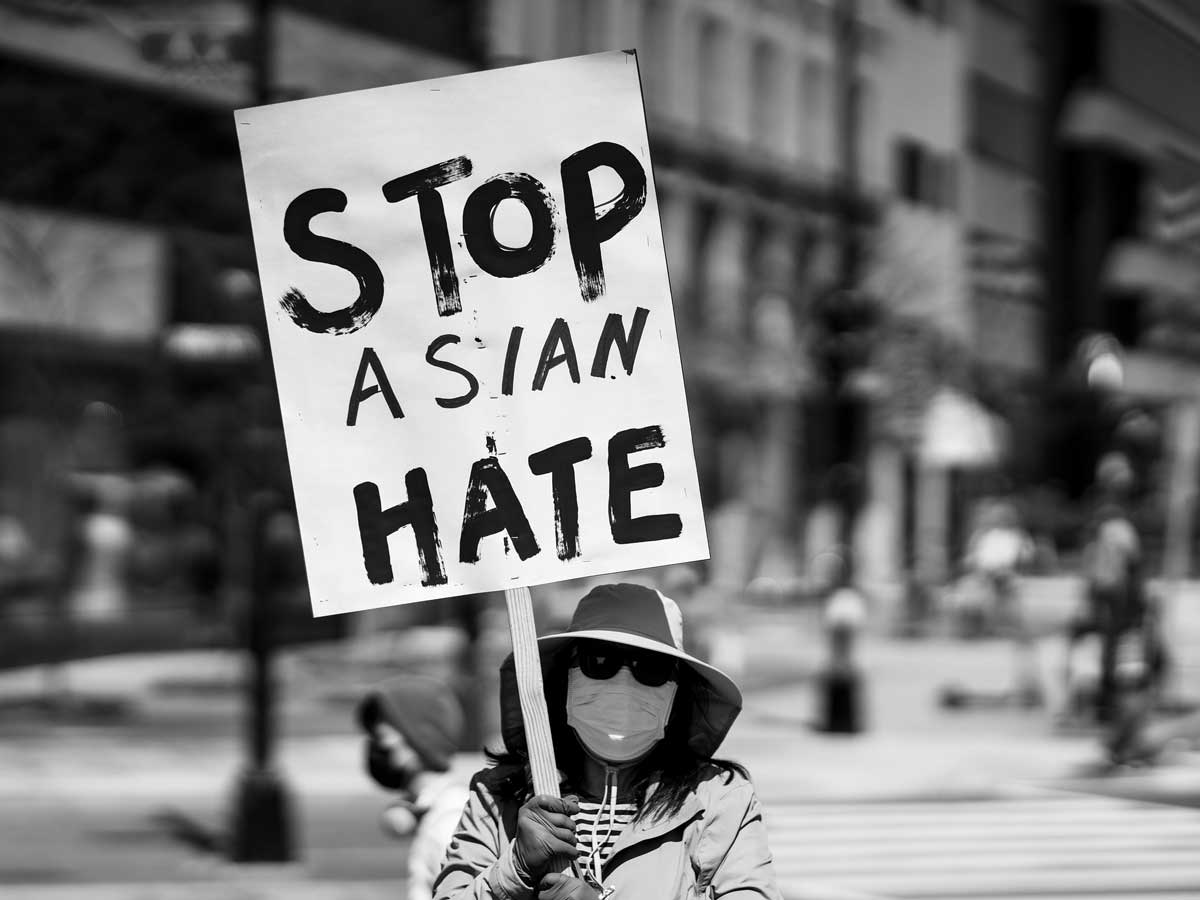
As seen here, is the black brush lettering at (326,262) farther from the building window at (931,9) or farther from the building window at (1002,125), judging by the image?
the building window at (1002,125)

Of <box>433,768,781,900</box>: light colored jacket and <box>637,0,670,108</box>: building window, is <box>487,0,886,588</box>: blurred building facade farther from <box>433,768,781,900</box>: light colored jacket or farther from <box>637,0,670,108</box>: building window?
<box>433,768,781,900</box>: light colored jacket

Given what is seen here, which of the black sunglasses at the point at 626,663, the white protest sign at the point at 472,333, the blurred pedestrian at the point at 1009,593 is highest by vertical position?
the white protest sign at the point at 472,333

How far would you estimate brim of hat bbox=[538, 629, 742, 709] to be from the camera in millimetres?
3629

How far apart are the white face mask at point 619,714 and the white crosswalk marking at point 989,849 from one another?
6699mm

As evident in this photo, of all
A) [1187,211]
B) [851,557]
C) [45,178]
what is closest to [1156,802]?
[851,557]

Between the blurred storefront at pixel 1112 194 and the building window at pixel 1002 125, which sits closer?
the building window at pixel 1002 125

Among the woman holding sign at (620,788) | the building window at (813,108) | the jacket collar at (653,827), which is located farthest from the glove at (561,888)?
the building window at (813,108)

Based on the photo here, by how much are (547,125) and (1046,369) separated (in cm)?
6411

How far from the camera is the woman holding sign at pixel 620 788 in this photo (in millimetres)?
3443

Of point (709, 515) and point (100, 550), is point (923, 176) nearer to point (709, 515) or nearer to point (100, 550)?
point (709, 515)

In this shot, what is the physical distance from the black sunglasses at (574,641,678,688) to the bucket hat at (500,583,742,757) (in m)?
0.03

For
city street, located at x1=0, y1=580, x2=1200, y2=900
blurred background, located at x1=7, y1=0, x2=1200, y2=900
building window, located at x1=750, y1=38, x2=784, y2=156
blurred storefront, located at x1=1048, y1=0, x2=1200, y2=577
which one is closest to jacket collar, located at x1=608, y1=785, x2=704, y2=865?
blurred background, located at x1=7, y1=0, x2=1200, y2=900

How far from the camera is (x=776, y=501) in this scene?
145ft

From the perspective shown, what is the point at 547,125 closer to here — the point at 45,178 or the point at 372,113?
the point at 372,113
